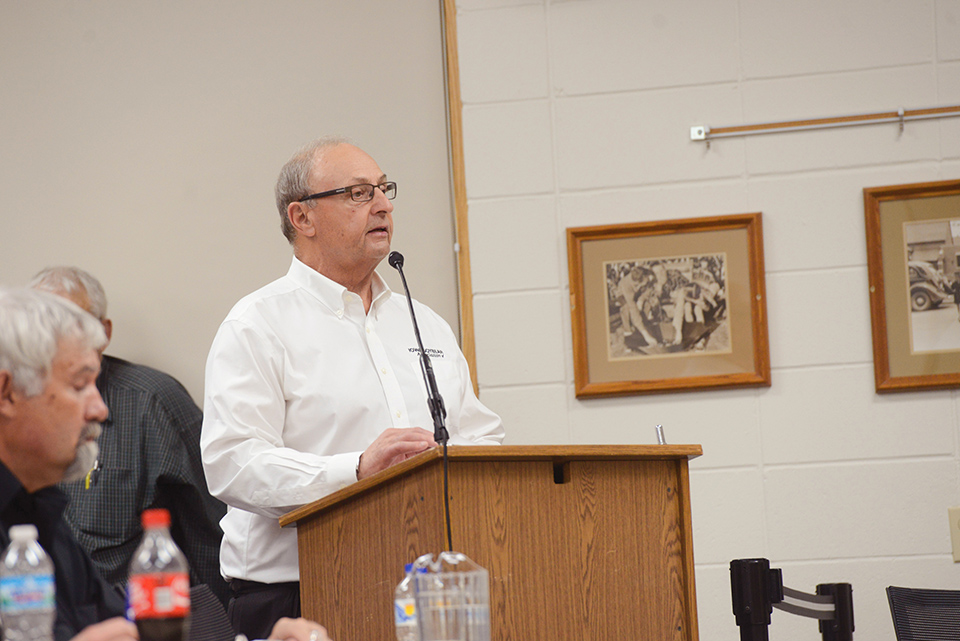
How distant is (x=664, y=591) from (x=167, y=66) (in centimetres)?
246

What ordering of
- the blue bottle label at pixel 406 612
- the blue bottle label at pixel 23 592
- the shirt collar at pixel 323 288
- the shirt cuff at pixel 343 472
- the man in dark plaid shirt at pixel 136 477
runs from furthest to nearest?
the man in dark plaid shirt at pixel 136 477 → the shirt collar at pixel 323 288 → the shirt cuff at pixel 343 472 → the blue bottle label at pixel 406 612 → the blue bottle label at pixel 23 592

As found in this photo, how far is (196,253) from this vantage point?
328cm

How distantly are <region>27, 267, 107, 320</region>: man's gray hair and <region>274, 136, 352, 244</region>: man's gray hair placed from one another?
0.84 m

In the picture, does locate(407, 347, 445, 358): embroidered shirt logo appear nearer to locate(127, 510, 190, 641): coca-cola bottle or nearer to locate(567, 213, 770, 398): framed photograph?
locate(567, 213, 770, 398): framed photograph


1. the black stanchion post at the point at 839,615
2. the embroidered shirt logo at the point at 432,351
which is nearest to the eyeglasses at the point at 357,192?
the embroidered shirt logo at the point at 432,351

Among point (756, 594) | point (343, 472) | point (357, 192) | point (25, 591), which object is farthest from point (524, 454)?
point (357, 192)

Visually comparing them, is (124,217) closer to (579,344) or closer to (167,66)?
(167,66)

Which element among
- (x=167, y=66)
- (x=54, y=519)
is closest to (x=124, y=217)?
(x=167, y=66)

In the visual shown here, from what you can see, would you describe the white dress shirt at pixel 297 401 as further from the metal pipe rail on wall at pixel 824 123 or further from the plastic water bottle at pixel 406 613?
the metal pipe rail on wall at pixel 824 123

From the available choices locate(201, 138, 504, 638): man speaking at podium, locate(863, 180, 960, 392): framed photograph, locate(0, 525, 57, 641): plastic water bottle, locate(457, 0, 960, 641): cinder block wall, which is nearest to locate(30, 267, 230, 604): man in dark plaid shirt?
locate(201, 138, 504, 638): man speaking at podium

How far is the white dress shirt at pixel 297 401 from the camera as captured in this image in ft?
6.95

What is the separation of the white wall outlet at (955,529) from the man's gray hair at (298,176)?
2120mm

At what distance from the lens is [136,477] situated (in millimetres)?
2984

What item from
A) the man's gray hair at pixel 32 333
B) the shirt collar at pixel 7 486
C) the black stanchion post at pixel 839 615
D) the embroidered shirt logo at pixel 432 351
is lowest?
the black stanchion post at pixel 839 615
